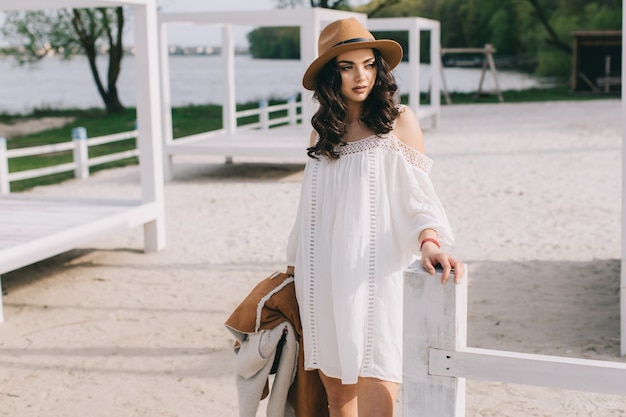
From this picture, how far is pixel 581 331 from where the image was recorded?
5277mm

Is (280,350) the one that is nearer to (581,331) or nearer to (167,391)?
(167,391)

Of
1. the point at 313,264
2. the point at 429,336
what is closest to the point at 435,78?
the point at 313,264

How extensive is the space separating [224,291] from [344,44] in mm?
3965

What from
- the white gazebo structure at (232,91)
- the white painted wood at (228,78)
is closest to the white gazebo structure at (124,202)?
the white gazebo structure at (232,91)

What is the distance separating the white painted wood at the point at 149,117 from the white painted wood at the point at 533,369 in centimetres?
568

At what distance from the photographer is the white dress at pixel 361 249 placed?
8.57 feet

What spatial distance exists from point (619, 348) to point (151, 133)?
14.2 feet

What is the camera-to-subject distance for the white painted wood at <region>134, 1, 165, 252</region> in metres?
7.51

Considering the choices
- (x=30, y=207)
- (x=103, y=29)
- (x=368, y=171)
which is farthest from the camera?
(x=103, y=29)

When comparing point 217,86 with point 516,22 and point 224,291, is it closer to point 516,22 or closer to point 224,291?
point 516,22

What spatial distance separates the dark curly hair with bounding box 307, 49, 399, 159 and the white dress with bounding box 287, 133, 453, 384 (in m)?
0.04

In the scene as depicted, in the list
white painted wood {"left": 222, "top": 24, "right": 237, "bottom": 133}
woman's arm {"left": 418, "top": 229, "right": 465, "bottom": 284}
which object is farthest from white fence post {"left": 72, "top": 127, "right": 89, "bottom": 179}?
woman's arm {"left": 418, "top": 229, "right": 465, "bottom": 284}

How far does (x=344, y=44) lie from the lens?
8.72 feet

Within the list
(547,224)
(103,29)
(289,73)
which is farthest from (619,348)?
(289,73)
